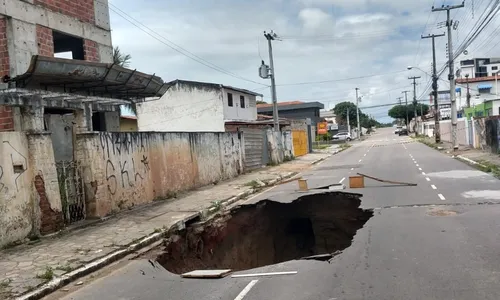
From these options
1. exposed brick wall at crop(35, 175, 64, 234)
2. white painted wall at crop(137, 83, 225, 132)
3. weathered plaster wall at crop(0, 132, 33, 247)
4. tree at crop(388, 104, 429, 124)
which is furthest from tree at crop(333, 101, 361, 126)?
weathered plaster wall at crop(0, 132, 33, 247)

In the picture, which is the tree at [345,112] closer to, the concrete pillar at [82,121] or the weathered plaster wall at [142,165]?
the weathered plaster wall at [142,165]

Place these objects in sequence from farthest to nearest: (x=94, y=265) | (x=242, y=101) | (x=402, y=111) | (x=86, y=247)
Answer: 1. (x=402, y=111)
2. (x=242, y=101)
3. (x=86, y=247)
4. (x=94, y=265)

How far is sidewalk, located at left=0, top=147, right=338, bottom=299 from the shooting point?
7.14 meters

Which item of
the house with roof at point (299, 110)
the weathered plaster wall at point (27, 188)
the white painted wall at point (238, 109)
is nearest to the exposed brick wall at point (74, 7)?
the weathered plaster wall at point (27, 188)

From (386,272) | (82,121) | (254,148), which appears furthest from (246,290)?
(254,148)

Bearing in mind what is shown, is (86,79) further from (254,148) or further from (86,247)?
(254,148)

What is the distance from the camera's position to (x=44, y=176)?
32.7 ft

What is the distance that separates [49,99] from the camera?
34.4 ft

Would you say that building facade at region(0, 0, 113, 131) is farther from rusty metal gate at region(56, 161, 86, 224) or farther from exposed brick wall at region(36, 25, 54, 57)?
rusty metal gate at region(56, 161, 86, 224)

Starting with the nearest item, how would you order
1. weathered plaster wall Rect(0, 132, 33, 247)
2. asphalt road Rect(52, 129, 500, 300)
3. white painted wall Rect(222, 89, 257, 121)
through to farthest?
asphalt road Rect(52, 129, 500, 300) → weathered plaster wall Rect(0, 132, 33, 247) → white painted wall Rect(222, 89, 257, 121)

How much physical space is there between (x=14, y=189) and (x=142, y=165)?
208 inches

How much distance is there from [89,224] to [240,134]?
14419mm

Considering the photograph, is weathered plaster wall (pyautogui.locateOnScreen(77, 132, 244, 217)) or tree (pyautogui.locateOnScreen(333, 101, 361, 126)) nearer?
weathered plaster wall (pyautogui.locateOnScreen(77, 132, 244, 217))

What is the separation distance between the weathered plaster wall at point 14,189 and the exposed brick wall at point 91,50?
6.18 metres
